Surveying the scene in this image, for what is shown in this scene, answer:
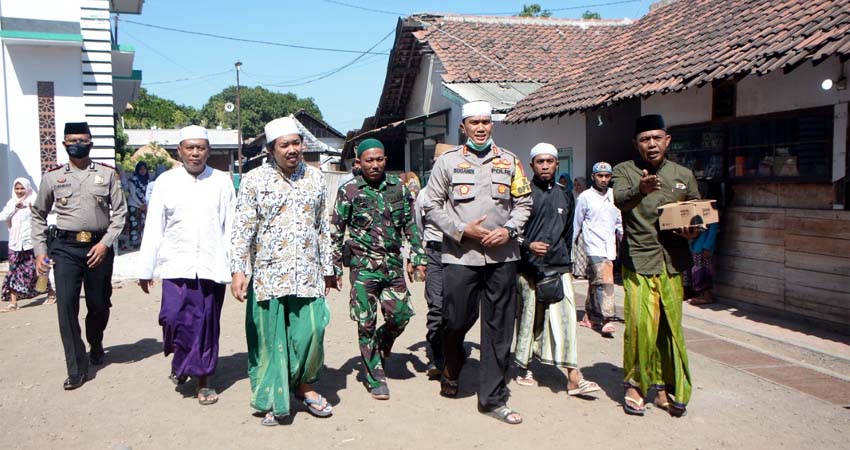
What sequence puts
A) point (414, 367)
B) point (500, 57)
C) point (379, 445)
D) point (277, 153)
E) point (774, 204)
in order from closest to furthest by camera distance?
point (379, 445), point (277, 153), point (414, 367), point (774, 204), point (500, 57)

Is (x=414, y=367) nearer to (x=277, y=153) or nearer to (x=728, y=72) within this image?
(x=277, y=153)

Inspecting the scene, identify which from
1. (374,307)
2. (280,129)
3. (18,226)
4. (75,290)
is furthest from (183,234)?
(18,226)

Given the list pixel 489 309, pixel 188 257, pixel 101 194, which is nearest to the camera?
pixel 489 309

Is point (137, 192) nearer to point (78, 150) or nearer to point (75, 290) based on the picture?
point (78, 150)

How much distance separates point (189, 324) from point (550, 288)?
2.66m

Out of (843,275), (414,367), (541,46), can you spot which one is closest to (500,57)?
(541,46)

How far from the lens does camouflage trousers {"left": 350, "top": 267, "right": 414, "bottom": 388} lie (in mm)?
5207

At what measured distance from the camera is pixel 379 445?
4.20 meters

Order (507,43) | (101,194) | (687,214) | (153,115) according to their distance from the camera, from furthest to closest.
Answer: (153,115) → (507,43) → (101,194) → (687,214)

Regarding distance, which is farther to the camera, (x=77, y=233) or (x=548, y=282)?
(x=77, y=233)

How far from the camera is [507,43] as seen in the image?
17281 millimetres

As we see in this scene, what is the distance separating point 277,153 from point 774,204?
244 inches

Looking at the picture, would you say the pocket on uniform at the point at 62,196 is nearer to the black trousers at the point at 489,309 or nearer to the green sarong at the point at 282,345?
the green sarong at the point at 282,345

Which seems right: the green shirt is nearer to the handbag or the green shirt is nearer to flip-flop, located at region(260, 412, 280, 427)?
the handbag
